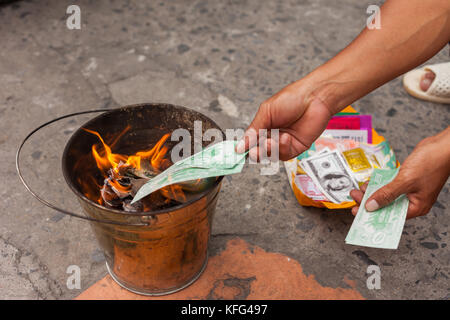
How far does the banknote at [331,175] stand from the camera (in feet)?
6.53

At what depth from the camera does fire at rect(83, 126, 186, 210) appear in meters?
1.51

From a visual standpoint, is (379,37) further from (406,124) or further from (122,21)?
(122,21)

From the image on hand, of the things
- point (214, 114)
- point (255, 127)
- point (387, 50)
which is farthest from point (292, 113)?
point (214, 114)

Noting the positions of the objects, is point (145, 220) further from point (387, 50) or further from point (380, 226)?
point (387, 50)

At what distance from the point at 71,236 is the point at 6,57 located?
5.32ft

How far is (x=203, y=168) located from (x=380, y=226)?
2.53 feet

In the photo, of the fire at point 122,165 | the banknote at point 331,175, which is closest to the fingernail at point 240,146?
the fire at point 122,165

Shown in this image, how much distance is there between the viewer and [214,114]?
98.9 inches

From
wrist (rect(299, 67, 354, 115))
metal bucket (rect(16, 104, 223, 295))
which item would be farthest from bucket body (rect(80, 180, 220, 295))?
wrist (rect(299, 67, 354, 115))

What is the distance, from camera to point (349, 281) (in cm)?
177

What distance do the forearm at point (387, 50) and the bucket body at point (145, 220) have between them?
1.70ft

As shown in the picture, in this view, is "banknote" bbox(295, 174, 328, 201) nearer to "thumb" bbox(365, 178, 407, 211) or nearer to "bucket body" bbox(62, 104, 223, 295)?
"thumb" bbox(365, 178, 407, 211)

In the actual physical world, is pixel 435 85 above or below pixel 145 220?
below
